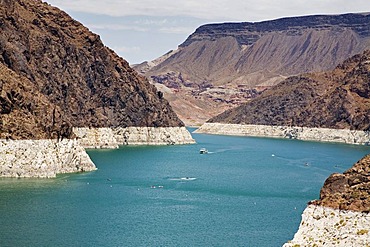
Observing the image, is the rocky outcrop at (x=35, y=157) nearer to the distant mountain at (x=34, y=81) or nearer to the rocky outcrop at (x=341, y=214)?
the distant mountain at (x=34, y=81)

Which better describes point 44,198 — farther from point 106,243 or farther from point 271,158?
point 271,158

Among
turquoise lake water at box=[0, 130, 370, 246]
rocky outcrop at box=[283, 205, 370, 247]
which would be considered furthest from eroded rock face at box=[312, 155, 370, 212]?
turquoise lake water at box=[0, 130, 370, 246]

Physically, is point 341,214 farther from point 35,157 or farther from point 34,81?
point 34,81

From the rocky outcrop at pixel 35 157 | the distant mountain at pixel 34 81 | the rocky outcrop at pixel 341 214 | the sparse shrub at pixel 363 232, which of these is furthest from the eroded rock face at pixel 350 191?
the distant mountain at pixel 34 81

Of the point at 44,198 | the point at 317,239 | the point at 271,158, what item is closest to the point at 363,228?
the point at 317,239

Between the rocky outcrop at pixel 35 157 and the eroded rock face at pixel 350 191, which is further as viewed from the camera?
the rocky outcrop at pixel 35 157

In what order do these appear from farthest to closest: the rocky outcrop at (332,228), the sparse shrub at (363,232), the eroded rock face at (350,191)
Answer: the eroded rock face at (350,191), the rocky outcrop at (332,228), the sparse shrub at (363,232)

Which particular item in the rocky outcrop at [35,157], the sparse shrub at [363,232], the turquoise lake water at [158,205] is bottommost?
the turquoise lake water at [158,205]
